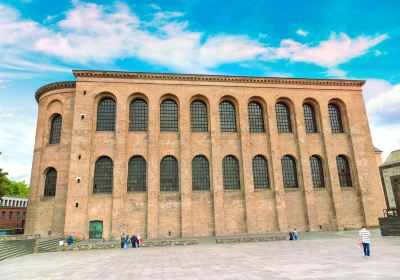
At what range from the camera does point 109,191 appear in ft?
77.4

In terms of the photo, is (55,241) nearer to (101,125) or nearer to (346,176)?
(101,125)

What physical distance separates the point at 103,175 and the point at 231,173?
12066mm

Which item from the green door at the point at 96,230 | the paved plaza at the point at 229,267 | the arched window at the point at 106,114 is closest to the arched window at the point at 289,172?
the paved plaza at the point at 229,267

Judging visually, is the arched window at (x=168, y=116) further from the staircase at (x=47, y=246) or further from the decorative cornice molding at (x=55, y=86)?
the staircase at (x=47, y=246)

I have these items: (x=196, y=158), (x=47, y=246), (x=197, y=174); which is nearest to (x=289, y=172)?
(x=197, y=174)

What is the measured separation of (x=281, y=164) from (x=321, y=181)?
15.5ft

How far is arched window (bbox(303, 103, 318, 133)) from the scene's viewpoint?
28.5 meters

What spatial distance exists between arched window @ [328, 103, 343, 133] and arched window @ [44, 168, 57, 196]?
96.0ft

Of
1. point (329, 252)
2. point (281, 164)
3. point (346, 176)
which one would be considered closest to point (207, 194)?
point (281, 164)

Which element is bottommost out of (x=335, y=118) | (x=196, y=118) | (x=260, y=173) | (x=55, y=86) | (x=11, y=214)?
(x=11, y=214)

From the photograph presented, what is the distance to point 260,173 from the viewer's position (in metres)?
26.0

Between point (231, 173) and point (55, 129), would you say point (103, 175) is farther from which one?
point (231, 173)

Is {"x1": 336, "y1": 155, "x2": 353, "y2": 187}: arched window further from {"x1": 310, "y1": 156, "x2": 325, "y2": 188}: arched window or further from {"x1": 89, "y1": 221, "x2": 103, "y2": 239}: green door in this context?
{"x1": 89, "y1": 221, "x2": 103, "y2": 239}: green door

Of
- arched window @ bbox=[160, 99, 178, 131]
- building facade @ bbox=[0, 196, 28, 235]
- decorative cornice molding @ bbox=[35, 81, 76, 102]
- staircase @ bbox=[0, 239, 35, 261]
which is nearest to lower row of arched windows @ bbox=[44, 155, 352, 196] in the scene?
arched window @ bbox=[160, 99, 178, 131]
